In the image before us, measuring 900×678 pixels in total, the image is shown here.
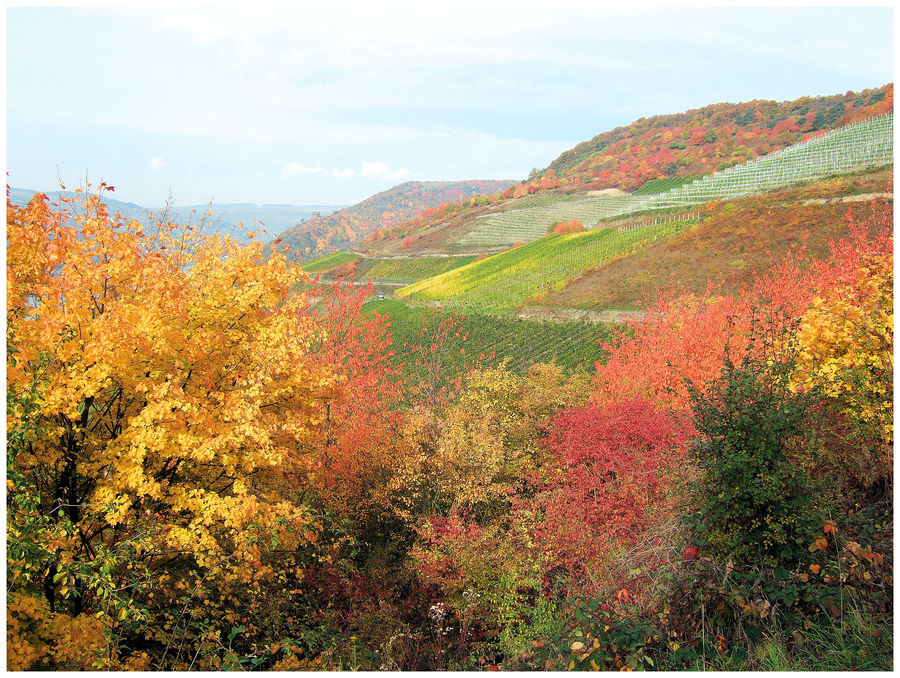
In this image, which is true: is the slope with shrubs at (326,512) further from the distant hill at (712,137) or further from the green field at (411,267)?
the distant hill at (712,137)

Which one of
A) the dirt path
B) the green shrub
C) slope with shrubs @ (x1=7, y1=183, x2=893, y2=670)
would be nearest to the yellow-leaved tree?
slope with shrubs @ (x1=7, y1=183, x2=893, y2=670)

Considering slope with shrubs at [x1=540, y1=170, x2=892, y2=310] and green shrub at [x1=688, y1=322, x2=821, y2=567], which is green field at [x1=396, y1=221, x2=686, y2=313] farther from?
green shrub at [x1=688, y1=322, x2=821, y2=567]

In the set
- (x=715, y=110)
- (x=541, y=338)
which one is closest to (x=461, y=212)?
(x=715, y=110)

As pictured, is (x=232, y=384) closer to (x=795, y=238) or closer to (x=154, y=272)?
(x=154, y=272)

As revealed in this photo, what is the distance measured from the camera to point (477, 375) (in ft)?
63.7

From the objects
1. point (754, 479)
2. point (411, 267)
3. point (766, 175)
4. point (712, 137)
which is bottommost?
point (754, 479)

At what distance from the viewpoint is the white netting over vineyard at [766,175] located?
193ft

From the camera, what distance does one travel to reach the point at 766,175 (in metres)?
66.1

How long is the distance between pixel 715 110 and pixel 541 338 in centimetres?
14150

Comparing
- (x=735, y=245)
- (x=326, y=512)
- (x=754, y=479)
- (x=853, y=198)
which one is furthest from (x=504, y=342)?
(x=754, y=479)

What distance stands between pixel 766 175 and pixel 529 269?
33.5 metres

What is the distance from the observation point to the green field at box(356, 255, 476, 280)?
83.2 metres

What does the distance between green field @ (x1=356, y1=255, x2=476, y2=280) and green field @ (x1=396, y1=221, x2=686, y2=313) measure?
39.3ft

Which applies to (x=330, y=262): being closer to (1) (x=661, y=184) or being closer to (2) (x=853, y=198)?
(1) (x=661, y=184)
